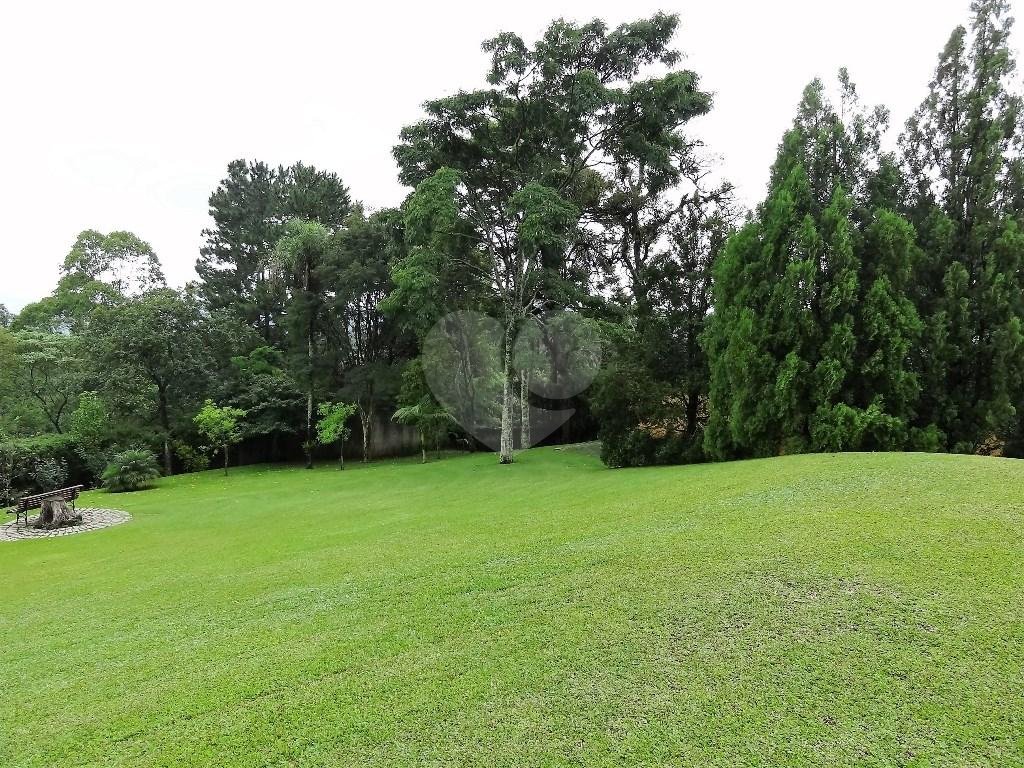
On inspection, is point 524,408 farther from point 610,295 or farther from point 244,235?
point 244,235

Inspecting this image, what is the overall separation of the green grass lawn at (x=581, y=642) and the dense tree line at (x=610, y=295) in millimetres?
3536

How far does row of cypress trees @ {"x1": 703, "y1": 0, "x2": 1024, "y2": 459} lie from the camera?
743cm

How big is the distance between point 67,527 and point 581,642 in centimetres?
909

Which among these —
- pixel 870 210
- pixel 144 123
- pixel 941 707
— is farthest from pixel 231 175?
pixel 941 707

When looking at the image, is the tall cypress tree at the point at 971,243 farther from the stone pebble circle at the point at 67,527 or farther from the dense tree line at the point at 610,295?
the stone pebble circle at the point at 67,527

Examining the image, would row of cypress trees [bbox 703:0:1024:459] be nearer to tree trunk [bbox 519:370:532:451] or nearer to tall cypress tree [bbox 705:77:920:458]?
tall cypress tree [bbox 705:77:920:458]

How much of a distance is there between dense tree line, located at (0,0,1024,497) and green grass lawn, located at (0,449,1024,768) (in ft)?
11.6

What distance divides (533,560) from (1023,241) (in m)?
9.44

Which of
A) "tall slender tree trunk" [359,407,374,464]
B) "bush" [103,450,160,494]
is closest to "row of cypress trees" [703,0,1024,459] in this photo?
"tall slender tree trunk" [359,407,374,464]

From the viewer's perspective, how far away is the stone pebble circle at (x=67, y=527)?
7266 mm

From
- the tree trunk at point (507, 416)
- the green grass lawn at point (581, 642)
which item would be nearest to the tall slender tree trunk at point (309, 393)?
the tree trunk at point (507, 416)

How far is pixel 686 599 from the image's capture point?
2863 mm

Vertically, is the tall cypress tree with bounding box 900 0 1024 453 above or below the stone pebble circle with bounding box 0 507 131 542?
above

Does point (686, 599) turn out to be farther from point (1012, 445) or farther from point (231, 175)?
point (231, 175)
